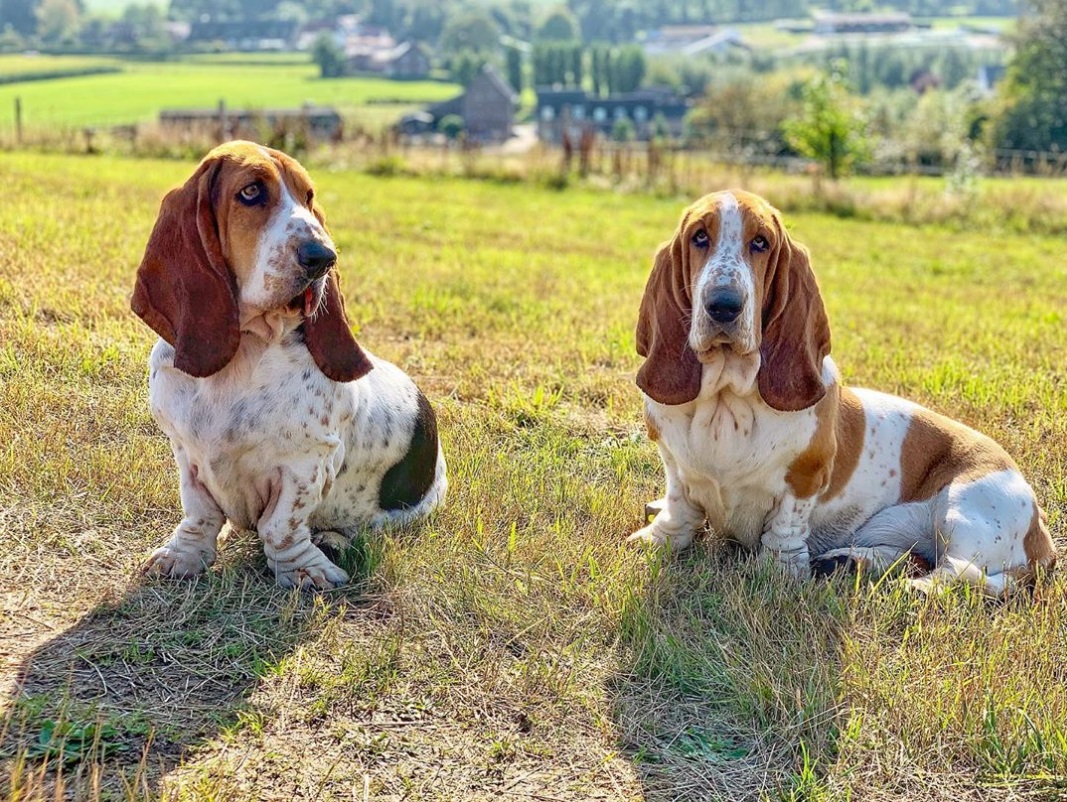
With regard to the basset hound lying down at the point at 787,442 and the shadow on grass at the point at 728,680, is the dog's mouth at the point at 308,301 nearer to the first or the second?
the basset hound lying down at the point at 787,442

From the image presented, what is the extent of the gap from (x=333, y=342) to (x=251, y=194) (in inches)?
25.3

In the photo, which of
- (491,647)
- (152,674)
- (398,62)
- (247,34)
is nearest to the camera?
(152,674)

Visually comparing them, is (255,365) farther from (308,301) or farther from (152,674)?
(152,674)

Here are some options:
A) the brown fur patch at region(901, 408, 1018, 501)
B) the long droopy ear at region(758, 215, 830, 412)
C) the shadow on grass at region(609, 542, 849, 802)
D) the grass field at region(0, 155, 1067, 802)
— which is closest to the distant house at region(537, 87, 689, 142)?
the grass field at region(0, 155, 1067, 802)

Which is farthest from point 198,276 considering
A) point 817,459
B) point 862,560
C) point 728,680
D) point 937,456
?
point 937,456

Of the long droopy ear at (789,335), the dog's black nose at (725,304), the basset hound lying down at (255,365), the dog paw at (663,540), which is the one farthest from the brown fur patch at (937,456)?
the basset hound lying down at (255,365)

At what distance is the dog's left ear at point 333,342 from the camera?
436 cm

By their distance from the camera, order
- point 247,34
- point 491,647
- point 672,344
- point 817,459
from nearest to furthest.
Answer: point 491,647
point 672,344
point 817,459
point 247,34

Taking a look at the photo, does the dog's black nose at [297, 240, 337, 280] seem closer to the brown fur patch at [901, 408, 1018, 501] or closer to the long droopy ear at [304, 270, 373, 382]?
the long droopy ear at [304, 270, 373, 382]

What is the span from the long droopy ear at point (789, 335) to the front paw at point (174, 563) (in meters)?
2.34

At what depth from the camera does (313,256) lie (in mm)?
3996

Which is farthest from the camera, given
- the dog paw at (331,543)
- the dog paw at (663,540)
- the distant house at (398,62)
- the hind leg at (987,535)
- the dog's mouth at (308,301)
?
the distant house at (398,62)

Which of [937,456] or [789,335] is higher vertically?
[789,335]

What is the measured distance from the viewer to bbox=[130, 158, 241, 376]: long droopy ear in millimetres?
4082
